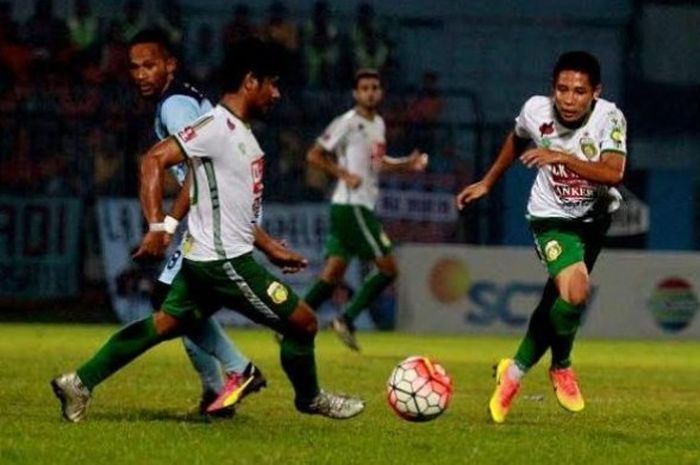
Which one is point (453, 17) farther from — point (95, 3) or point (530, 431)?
point (530, 431)

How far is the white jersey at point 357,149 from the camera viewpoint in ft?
63.9

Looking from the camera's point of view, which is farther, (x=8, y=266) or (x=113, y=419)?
(x=8, y=266)

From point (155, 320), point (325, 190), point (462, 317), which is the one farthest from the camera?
point (325, 190)

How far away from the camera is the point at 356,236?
19250 millimetres

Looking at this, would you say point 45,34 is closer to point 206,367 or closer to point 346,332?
point 346,332

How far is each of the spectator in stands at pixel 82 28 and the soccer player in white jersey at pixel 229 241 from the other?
16881 millimetres

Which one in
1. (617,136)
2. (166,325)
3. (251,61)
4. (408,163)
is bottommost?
(408,163)

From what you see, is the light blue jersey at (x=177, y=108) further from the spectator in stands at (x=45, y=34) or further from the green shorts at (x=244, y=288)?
the spectator in stands at (x=45, y=34)

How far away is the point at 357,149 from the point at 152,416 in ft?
28.9

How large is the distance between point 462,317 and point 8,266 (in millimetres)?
5593

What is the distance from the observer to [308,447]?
943 centimetres

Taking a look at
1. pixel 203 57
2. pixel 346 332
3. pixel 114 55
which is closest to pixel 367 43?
pixel 203 57

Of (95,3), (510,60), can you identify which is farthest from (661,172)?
(95,3)

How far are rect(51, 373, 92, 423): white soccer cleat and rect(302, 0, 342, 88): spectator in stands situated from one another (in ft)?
55.5
